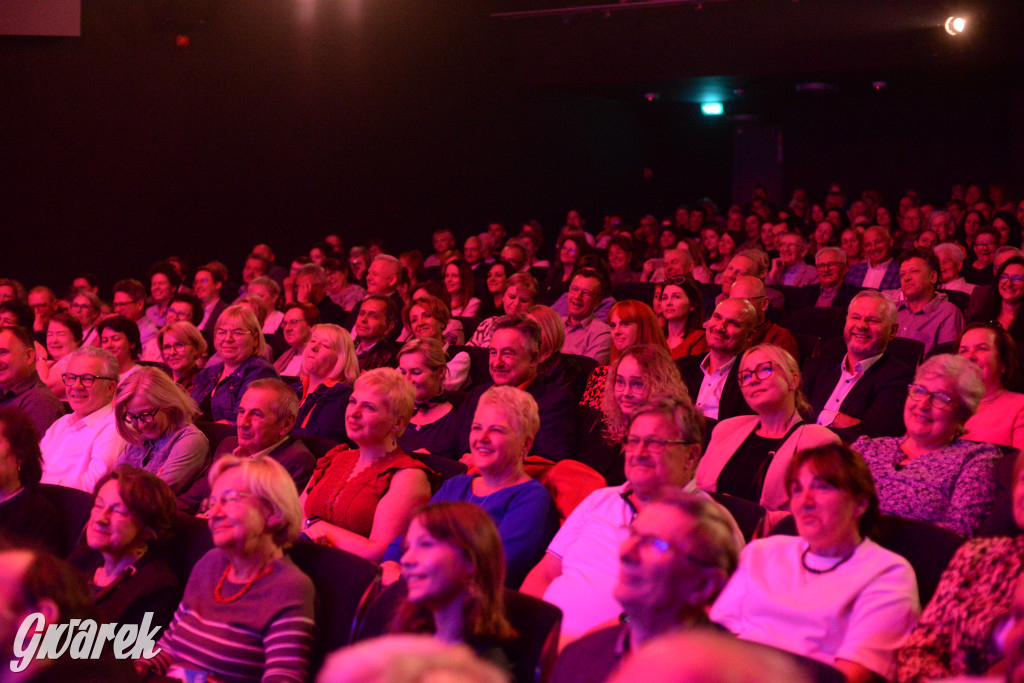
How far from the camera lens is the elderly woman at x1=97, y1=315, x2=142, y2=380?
16.0 feet

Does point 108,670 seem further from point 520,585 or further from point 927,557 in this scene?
point 927,557

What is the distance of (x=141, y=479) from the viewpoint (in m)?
2.60

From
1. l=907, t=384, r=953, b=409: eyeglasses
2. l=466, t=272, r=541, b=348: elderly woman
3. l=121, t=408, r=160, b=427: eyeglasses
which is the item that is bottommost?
l=121, t=408, r=160, b=427: eyeglasses

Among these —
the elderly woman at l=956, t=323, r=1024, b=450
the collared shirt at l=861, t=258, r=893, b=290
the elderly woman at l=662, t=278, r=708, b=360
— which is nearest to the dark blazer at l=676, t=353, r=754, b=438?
the elderly woman at l=662, t=278, r=708, b=360

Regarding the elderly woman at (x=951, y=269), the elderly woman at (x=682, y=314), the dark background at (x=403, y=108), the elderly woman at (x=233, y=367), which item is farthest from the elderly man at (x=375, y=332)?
the dark background at (x=403, y=108)

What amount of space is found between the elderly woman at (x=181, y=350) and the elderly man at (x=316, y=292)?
1.90 meters

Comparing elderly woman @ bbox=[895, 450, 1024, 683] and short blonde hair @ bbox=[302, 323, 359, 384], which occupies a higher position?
short blonde hair @ bbox=[302, 323, 359, 384]

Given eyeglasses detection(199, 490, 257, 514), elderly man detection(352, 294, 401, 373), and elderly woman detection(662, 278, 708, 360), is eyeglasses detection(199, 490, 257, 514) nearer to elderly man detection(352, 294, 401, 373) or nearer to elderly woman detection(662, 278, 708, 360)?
elderly man detection(352, 294, 401, 373)

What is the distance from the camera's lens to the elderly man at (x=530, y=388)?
3.62m

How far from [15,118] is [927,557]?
782 centimetres

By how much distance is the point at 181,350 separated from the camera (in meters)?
4.77

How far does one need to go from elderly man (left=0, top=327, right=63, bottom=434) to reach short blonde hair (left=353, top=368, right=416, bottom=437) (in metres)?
1.72

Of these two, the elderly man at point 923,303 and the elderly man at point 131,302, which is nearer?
the elderly man at point 923,303

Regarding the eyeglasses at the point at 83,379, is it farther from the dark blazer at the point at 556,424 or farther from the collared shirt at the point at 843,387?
the collared shirt at the point at 843,387
